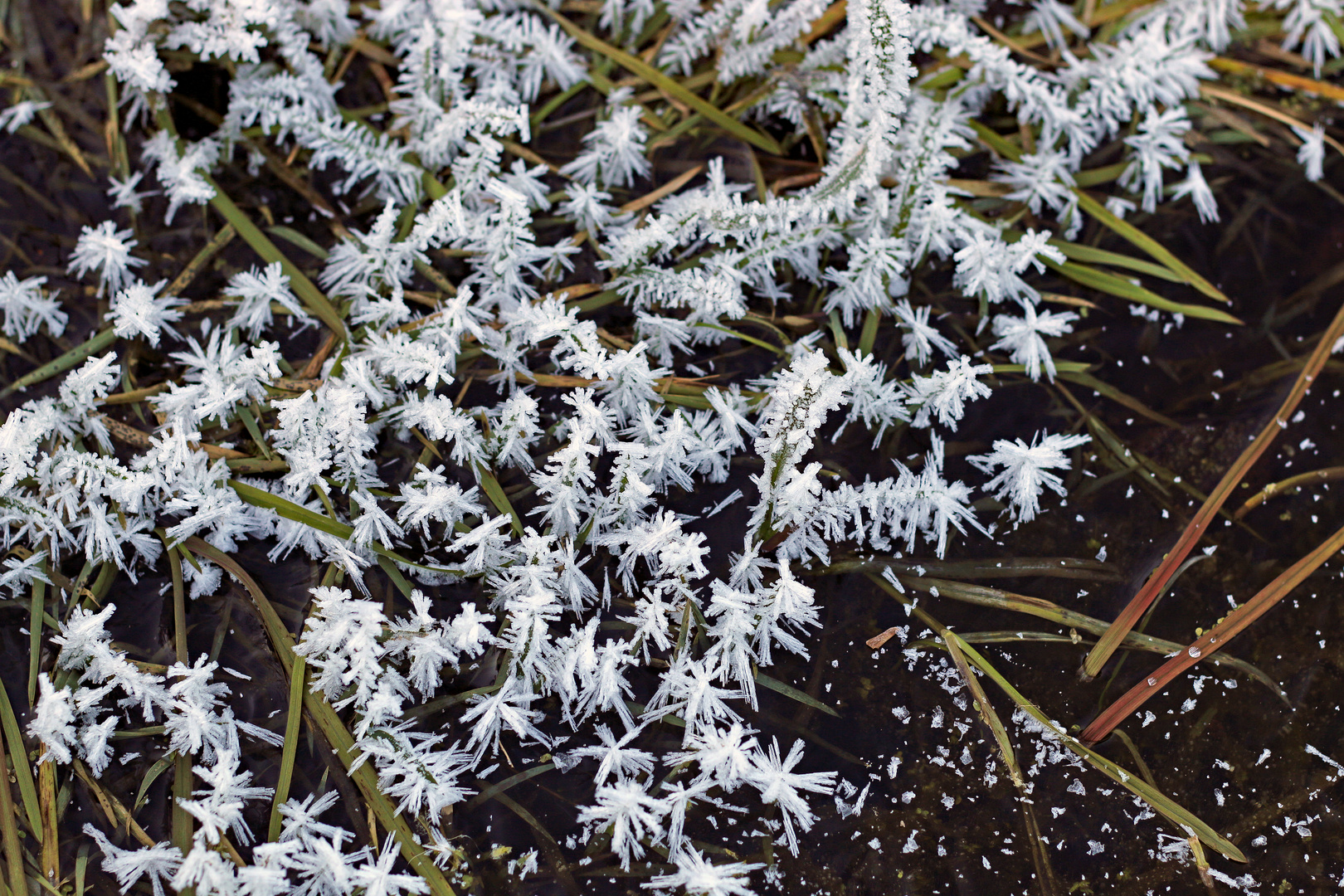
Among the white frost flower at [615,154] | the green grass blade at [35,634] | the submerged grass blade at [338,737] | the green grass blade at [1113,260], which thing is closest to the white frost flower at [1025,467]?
the green grass blade at [1113,260]

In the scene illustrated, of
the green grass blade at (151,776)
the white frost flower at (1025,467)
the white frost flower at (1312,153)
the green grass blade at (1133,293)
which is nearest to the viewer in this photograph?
the green grass blade at (151,776)

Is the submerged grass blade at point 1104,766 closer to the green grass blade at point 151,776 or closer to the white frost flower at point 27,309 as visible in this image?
the green grass blade at point 151,776

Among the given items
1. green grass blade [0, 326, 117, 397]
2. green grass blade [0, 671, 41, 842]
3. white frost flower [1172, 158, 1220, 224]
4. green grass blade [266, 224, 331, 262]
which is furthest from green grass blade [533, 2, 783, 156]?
green grass blade [0, 671, 41, 842]

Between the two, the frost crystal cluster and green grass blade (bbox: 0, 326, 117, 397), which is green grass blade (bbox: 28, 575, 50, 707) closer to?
the frost crystal cluster

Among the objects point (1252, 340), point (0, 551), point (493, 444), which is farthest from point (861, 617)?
point (0, 551)

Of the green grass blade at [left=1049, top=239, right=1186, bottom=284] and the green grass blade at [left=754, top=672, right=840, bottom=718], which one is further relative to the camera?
the green grass blade at [left=1049, top=239, right=1186, bottom=284]

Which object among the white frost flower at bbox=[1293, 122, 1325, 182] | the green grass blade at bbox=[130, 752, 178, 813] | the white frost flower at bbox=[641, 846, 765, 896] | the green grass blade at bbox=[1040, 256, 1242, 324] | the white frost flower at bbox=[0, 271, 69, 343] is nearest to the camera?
the white frost flower at bbox=[641, 846, 765, 896]

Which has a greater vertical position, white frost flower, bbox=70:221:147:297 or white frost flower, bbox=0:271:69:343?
white frost flower, bbox=70:221:147:297

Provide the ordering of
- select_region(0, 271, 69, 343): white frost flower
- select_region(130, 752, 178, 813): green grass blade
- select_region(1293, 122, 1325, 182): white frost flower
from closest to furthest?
select_region(130, 752, 178, 813): green grass blade → select_region(0, 271, 69, 343): white frost flower → select_region(1293, 122, 1325, 182): white frost flower

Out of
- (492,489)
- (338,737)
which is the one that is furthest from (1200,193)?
(338,737)
